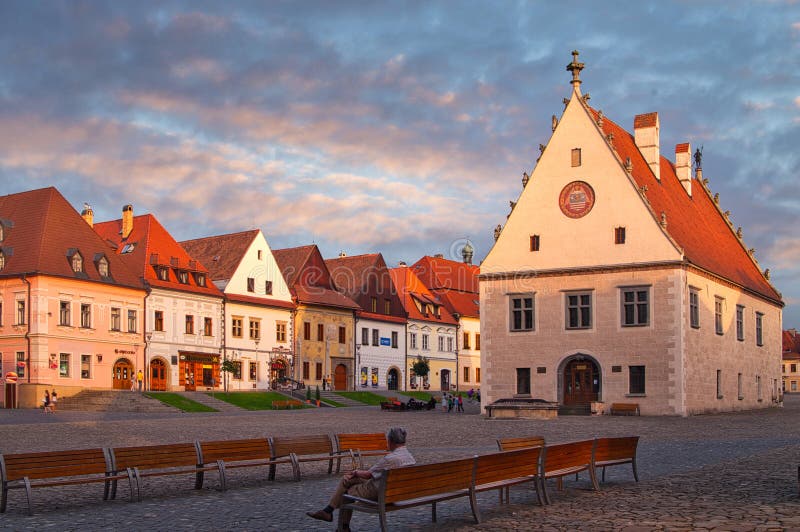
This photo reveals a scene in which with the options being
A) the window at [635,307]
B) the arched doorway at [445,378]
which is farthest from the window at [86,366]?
the arched doorway at [445,378]

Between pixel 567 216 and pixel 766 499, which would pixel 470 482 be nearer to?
pixel 766 499

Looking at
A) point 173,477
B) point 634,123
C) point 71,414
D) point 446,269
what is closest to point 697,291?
point 634,123

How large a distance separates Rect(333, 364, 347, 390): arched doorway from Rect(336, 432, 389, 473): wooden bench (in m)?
52.8

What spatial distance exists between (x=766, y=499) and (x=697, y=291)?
1273 inches

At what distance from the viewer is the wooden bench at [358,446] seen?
17.5 metres

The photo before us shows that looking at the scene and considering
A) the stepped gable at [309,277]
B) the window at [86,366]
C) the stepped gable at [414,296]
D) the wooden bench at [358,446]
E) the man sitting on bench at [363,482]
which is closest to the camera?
the man sitting on bench at [363,482]

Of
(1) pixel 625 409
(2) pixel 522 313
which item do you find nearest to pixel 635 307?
(1) pixel 625 409

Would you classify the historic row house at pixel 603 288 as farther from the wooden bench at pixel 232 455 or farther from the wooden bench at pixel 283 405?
the wooden bench at pixel 232 455

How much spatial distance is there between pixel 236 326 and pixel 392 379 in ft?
58.1

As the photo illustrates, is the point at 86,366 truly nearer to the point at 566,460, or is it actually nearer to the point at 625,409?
the point at 625,409

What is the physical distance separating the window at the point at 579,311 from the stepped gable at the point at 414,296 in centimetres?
3538

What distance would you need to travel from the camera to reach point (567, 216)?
45.2 meters

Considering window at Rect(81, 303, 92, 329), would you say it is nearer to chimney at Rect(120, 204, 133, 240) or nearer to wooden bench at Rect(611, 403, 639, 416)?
chimney at Rect(120, 204, 133, 240)

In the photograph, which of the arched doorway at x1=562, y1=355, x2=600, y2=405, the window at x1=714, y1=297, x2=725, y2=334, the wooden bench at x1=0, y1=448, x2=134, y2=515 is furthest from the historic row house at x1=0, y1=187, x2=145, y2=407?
the wooden bench at x1=0, y1=448, x2=134, y2=515
